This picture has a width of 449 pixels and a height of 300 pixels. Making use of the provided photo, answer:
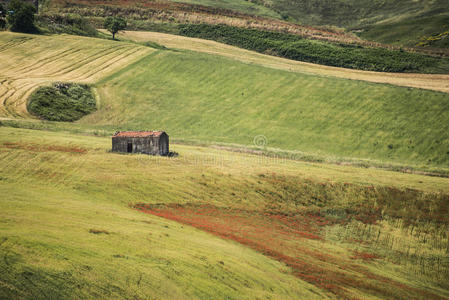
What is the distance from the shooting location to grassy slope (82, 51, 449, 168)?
216 feet

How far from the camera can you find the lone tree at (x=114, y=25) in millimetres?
108875

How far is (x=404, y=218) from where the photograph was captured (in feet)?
137

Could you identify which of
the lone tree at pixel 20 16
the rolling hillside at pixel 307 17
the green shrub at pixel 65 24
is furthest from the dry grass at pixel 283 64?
the lone tree at pixel 20 16

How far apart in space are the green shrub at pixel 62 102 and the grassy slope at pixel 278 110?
2.58 metres

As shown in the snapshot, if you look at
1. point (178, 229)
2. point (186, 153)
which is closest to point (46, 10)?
point (186, 153)

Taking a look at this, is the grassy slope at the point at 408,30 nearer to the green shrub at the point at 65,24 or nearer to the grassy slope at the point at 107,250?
the green shrub at the point at 65,24

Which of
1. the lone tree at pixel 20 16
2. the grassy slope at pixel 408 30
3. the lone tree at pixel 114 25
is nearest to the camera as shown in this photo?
the lone tree at pixel 20 16

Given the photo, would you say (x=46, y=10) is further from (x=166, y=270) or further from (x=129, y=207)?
(x=166, y=270)

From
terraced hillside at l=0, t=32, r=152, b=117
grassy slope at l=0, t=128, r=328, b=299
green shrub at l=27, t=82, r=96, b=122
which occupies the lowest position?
grassy slope at l=0, t=128, r=328, b=299

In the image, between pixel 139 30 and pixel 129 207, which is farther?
pixel 139 30

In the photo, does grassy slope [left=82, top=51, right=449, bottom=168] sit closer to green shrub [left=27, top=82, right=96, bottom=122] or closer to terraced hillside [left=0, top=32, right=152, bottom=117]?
green shrub [left=27, top=82, right=96, bottom=122]

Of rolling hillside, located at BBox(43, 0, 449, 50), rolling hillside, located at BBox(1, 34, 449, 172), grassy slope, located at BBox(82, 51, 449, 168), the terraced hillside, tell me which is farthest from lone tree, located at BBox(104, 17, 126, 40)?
grassy slope, located at BBox(82, 51, 449, 168)

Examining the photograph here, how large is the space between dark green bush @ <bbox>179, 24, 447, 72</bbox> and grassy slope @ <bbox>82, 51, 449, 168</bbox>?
18637mm

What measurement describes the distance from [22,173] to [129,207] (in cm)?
1166
